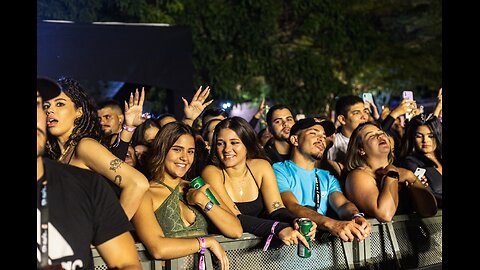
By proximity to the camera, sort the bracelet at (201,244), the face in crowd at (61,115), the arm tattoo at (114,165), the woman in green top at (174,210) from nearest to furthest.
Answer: the arm tattoo at (114,165)
the face in crowd at (61,115)
the woman in green top at (174,210)
the bracelet at (201,244)

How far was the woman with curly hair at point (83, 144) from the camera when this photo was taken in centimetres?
422

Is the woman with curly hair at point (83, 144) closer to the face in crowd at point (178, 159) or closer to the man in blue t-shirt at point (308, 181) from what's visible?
the face in crowd at point (178, 159)

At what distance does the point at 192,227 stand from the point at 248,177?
0.92 meters

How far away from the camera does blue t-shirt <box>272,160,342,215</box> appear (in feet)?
20.8

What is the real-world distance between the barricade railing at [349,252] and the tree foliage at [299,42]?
35.5 feet

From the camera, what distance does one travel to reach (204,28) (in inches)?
701

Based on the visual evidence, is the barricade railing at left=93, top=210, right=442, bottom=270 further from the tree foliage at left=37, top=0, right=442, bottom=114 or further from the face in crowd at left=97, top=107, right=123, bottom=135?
the tree foliage at left=37, top=0, right=442, bottom=114

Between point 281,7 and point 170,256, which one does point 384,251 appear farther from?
point 281,7

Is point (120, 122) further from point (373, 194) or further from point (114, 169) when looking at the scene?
point (114, 169)

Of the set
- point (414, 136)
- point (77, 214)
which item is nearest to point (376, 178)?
point (414, 136)

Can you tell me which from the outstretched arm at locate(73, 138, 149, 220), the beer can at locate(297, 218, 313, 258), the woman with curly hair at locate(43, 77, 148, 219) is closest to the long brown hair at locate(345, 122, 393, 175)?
the beer can at locate(297, 218, 313, 258)

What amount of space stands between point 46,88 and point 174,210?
2.35 metres

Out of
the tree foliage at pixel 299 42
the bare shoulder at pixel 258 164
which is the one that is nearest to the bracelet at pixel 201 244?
the bare shoulder at pixel 258 164
